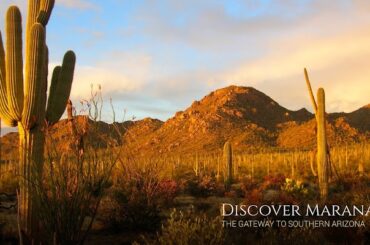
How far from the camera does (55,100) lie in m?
9.32

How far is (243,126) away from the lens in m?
55.2

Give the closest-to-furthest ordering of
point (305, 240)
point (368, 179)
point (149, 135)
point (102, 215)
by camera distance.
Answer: point (305, 240) → point (102, 215) → point (368, 179) → point (149, 135)

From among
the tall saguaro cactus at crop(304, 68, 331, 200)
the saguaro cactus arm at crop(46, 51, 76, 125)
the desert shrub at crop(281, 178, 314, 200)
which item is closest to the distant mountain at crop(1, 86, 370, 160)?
the desert shrub at crop(281, 178, 314, 200)

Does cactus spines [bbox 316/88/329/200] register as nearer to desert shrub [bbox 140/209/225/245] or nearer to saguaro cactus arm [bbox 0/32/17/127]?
desert shrub [bbox 140/209/225/245]

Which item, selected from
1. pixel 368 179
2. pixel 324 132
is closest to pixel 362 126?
pixel 368 179

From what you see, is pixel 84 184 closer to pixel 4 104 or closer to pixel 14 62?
pixel 4 104

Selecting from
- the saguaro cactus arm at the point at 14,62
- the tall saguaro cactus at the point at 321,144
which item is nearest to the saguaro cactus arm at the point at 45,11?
the saguaro cactus arm at the point at 14,62

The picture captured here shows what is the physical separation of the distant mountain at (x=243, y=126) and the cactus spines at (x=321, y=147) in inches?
1330

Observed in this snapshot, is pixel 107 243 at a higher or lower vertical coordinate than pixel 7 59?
lower

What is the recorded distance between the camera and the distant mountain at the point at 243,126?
51.3 m

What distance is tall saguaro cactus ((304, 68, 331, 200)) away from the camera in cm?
1466

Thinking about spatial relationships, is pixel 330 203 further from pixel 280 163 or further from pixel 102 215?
pixel 280 163

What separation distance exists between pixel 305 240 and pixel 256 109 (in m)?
54.2

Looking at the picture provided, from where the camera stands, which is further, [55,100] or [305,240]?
[55,100]
